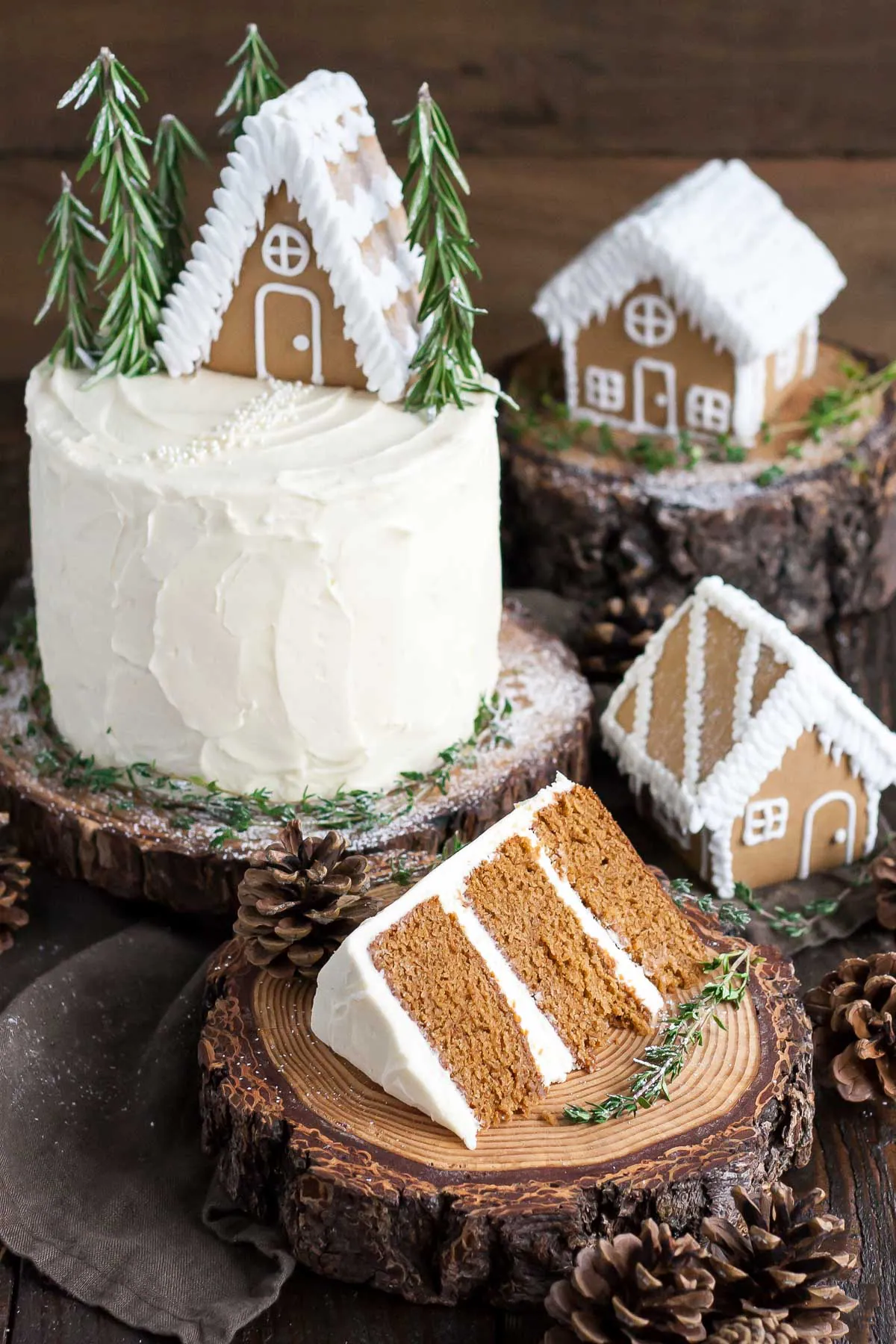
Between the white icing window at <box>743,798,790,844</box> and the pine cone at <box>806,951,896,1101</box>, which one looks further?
the white icing window at <box>743,798,790,844</box>

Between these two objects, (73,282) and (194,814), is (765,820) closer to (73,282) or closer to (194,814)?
(194,814)

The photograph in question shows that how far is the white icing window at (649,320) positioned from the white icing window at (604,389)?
0.33 feet

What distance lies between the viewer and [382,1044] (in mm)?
2348

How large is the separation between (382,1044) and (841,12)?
3.42 m

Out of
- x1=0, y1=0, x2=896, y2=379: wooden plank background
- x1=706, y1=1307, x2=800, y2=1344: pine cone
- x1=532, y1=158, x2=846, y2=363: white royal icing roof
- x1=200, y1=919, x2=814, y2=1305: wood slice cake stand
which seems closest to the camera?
x1=706, y1=1307, x2=800, y2=1344: pine cone

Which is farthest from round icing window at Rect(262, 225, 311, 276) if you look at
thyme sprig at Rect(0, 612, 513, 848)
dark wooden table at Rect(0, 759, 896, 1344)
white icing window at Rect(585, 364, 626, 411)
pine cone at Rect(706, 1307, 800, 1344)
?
pine cone at Rect(706, 1307, 800, 1344)

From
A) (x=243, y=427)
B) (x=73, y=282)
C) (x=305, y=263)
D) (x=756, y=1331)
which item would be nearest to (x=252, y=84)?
(x=305, y=263)

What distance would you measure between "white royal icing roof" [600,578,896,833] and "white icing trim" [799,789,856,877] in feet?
0.16

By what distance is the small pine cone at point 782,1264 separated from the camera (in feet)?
7.16

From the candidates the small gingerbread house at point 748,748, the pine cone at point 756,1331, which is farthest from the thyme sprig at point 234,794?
the pine cone at point 756,1331

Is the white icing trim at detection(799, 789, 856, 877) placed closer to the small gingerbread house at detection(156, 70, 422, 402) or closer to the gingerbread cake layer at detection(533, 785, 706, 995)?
the gingerbread cake layer at detection(533, 785, 706, 995)

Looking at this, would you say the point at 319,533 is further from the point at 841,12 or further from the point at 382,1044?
the point at 841,12

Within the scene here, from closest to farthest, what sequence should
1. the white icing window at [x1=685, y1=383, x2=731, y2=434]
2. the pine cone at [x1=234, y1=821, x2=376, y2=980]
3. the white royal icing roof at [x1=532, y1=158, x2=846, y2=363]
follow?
the pine cone at [x1=234, y1=821, x2=376, y2=980], the white royal icing roof at [x1=532, y1=158, x2=846, y2=363], the white icing window at [x1=685, y1=383, x2=731, y2=434]

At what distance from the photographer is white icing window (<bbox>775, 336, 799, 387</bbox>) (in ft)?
12.5
